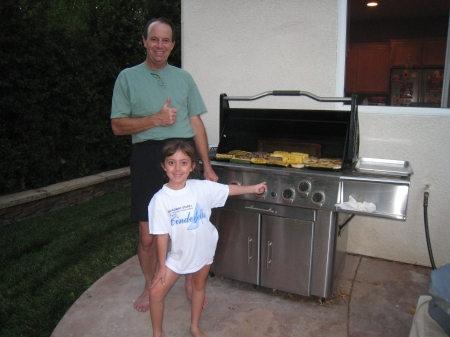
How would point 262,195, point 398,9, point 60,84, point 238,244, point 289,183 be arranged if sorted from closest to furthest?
1. point 289,183
2. point 262,195
3. point 238,244
4. point 60,84
5. point 398,9

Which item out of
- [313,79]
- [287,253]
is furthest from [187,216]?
[313,79]

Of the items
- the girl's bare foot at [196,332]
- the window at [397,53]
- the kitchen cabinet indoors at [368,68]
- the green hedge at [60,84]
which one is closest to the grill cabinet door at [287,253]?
the girl's bare foot at [196,332]

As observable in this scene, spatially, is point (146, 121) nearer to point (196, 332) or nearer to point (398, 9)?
point (196, 332)

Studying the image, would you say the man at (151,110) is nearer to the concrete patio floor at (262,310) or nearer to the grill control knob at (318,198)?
the concrete patio floor at (262,310)

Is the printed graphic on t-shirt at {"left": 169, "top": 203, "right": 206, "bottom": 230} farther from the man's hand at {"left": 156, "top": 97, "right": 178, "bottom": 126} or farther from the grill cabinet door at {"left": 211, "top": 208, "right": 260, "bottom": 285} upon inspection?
the grill cabinet door at {"left": 211, "top": 208, "right": 260, "bottom": 285}

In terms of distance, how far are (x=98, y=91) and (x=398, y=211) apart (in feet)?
16.0

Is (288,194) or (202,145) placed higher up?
(202,145)

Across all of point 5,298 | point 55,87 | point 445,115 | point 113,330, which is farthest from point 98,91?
point 445,115

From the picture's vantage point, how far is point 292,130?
297 centimetres

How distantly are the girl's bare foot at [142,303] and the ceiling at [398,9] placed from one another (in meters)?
5.45

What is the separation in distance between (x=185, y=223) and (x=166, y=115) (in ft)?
2.19

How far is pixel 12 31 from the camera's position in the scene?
4.38 metres

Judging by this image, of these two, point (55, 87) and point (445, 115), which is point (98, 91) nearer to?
point (55, 87)

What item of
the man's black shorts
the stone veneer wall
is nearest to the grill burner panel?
the man's black shorts
